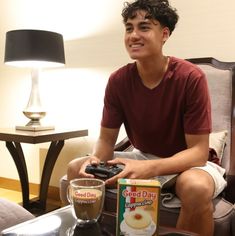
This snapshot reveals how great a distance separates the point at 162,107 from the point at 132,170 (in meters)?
0.37

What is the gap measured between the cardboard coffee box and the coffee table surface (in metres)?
0.08

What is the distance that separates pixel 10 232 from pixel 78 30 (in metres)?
1.84

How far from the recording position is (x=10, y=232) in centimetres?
83

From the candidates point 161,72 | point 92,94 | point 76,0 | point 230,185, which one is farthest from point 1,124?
point 230,185

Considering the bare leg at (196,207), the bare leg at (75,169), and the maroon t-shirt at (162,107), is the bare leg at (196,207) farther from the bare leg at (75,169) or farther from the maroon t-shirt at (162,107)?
the bare leg at (75,169)

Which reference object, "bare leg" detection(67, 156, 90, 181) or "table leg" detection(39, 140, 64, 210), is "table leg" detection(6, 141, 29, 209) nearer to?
"table leg" detection(39, 140, 64, 210)

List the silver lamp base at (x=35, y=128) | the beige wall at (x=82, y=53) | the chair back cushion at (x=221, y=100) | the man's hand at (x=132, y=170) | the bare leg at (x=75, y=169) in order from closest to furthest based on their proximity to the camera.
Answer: the man's hand at (x=132, y=170) → the bare leg at (x=75, y=169) → the chair back cushion at (x=221, y=100) → the beige wall at (x=82, y=53) → the silver lamp base at (x=35, y=128)

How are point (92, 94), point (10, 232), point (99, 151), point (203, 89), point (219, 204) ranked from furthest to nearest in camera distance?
point (92, 94) → point (99, 151) → point (203, 89) → point (219, 204) → point (10, 232)

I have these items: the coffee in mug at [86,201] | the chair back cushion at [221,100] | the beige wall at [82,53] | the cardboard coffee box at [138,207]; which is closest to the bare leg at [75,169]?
the coffee in mug at [86,201]

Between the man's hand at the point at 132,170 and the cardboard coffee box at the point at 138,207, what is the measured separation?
11.6 inches

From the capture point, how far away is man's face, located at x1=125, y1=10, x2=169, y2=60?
134cm

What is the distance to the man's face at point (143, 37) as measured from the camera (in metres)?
1.34

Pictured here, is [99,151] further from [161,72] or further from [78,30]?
[78,30]

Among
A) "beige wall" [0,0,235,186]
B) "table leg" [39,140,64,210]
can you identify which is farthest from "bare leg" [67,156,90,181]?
"beige wall" [0,0,235,186]
